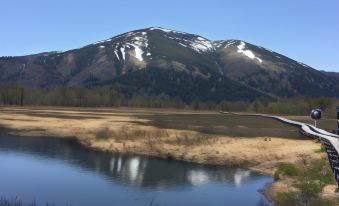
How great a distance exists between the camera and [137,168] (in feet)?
149

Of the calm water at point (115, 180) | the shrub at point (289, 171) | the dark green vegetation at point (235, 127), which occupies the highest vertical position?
the dark green vegetation at point (235, 127)

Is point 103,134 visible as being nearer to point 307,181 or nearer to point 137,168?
point 137,168

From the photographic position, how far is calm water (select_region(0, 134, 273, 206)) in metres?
32.4

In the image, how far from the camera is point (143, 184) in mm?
37656

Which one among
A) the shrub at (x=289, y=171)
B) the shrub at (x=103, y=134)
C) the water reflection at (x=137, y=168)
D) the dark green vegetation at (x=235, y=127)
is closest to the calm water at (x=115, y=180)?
the water reflection at (x=137, y=168)

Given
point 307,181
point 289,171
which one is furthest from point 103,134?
point 307,181

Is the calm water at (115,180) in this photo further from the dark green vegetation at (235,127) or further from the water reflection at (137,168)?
the dark green vegetation at (235,127)

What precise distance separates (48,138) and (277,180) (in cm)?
4067

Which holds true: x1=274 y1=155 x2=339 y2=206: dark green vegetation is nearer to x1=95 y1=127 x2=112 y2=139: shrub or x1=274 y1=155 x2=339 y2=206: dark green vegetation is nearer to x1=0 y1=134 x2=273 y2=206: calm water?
x1=0 y1=134 x2=273 y2=206: calm water

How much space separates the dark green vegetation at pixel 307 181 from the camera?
96.0 ft

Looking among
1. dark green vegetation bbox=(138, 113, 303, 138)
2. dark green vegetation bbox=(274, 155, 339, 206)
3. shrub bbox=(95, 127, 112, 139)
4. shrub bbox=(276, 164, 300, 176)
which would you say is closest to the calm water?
shrub bbox=(276, 164, 300, 176)

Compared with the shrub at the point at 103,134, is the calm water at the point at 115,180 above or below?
below

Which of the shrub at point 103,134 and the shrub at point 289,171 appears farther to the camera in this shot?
the shrub at point 103,134

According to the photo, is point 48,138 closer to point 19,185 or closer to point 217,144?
point 217,144
